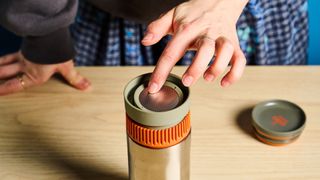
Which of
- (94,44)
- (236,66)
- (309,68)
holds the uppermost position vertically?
(236,66)

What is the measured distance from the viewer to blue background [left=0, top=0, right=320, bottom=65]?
4.37ft

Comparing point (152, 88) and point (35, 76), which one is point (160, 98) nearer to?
point (152, 88)

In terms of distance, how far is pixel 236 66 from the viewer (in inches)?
24.3

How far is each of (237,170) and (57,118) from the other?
30 centimetres

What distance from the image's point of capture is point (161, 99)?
21.1 inches

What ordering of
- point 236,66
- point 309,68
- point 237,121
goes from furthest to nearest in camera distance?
point 309,68
point 237,121
point 236,66

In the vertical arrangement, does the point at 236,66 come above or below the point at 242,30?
above

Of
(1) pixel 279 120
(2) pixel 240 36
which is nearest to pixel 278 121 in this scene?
(1) pixel 279 120

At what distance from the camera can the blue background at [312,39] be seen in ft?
4.37

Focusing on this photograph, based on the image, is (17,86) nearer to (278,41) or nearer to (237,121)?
(237,121)

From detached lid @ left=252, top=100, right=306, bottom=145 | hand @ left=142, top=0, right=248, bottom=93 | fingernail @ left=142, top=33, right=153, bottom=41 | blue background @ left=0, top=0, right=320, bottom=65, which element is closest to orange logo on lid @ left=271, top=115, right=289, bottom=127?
detached lid @ left=252, top=100, right=306, bottom=145

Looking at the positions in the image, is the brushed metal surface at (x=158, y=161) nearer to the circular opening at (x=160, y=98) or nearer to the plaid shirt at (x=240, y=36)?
the circular opening at (x=160, y=98)

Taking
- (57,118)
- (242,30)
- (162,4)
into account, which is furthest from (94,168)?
(242,30)

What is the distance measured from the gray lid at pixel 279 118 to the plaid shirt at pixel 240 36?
293mm
